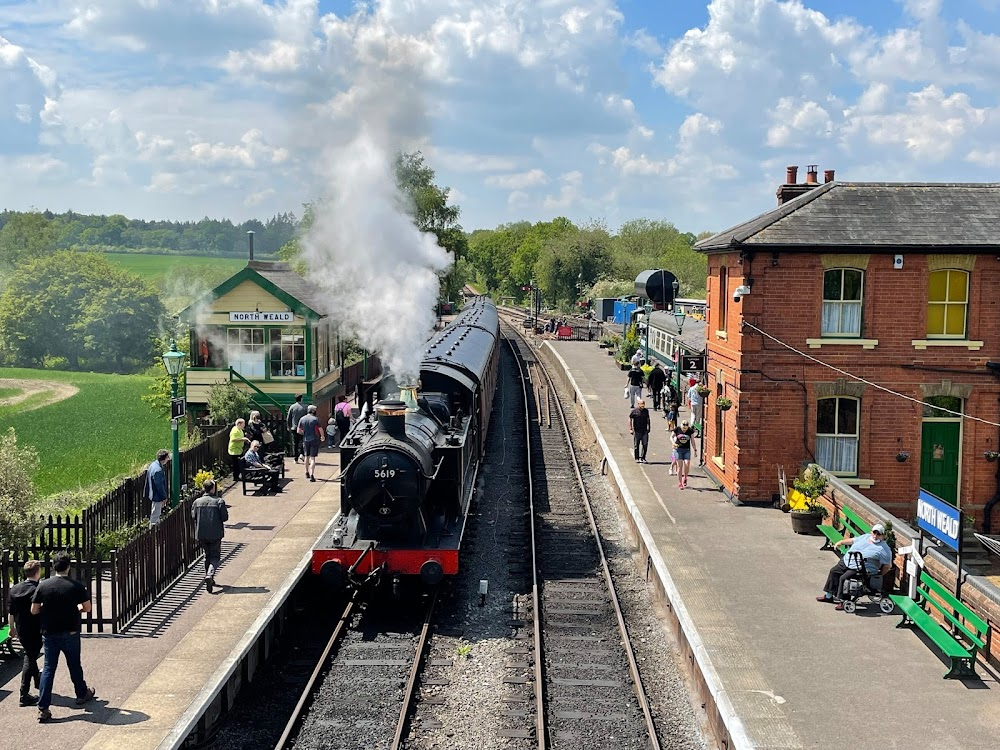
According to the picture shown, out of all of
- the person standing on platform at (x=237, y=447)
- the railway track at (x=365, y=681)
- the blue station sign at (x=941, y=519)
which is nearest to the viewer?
the railway track at (x=365, y=681)

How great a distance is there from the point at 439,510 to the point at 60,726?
234 inches

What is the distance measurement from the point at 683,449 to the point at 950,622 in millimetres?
8049

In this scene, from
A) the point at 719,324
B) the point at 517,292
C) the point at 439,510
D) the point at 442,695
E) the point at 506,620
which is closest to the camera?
the point at 442,695

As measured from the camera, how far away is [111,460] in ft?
79.2

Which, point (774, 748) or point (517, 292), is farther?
point (517, 292)

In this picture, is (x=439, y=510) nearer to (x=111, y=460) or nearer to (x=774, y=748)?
(x=774, y=748)

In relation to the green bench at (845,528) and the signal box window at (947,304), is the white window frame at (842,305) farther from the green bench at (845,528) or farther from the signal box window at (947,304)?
the green bench at (845,528)

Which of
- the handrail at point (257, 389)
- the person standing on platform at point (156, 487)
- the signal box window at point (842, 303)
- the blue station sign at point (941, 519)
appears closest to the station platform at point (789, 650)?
the blue station sign at point (941, 519)

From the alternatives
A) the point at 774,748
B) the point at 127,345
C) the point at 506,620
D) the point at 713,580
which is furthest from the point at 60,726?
the point at 127,345

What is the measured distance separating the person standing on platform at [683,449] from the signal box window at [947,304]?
4.77 meters

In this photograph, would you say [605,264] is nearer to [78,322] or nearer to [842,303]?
[78,322]

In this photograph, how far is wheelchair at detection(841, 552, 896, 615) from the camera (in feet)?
38.4

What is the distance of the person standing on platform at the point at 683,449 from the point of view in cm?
1802

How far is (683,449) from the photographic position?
18.3 m
